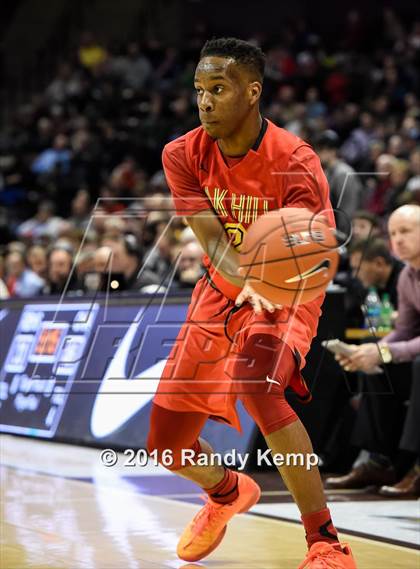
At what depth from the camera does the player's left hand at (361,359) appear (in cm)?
677

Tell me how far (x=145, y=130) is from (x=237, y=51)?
14981 millimetres

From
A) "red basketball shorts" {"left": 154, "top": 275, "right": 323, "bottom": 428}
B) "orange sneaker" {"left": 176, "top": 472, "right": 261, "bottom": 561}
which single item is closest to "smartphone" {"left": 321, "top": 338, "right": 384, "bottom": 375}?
"orange sneaker" {"left": 176, "top": 472, "right": 261, "bottom": 561}

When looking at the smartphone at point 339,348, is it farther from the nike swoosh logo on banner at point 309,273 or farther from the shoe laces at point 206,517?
the nike swoosh logo on banner at point 309,273

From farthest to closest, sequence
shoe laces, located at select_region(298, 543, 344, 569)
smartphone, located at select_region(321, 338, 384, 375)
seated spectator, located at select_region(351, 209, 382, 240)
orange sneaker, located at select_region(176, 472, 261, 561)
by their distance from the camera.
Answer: seated spectator, located at select_region(351, 209, 382, 240), smartphone, located at select_region(321, 338, 384, 375), orange sneaker, located at select_region(176, 472, 261, 561), shoe laces, located at select_region(298, 543, 344, 569)

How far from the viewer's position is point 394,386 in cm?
781

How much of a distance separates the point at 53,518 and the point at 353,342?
3.06 metres

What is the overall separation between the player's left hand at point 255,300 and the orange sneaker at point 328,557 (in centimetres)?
96

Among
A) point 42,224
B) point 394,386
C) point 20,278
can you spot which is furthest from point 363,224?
point 42,224

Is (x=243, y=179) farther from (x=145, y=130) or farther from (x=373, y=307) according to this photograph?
(x=145, y=130)

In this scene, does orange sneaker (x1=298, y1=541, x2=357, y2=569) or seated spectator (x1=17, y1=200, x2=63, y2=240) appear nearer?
orange sneaker (x1=298, y1=541, x2=357, y2=569)

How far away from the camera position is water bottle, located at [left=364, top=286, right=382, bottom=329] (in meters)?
8.35

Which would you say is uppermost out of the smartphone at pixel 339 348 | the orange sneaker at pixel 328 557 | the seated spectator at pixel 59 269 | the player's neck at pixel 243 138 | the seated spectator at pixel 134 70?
the player's neck at pixel 243 138

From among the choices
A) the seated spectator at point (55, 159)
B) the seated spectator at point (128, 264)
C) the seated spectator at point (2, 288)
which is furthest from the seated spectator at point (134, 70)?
the seated spectator at point (128, 264)

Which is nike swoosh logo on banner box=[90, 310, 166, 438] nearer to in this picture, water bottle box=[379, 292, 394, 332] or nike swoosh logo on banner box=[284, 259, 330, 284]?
water bottle box=[379, 292, 394, 332]
